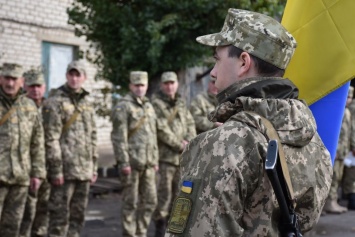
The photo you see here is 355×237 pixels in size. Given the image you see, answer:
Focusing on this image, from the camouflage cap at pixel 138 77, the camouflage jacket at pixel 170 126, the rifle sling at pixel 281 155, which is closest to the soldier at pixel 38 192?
the camouflage cap at pixel 138 77

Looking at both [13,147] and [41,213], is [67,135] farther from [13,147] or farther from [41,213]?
[41,213]

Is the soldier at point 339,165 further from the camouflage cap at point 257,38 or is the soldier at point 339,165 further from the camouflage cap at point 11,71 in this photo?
the camouflage cap at point 257,38

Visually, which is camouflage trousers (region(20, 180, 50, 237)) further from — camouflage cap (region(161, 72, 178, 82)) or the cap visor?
the cap visor

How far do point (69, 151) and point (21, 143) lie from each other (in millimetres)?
827

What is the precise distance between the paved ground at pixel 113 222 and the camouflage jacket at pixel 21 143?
1.83 meters

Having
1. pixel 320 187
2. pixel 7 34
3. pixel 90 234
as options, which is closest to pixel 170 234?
pixel 320 187

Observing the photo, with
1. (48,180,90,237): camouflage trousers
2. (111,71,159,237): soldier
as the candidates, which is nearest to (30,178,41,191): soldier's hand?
(48,180,90,237): camouflage trousers

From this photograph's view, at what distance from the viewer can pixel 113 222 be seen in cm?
918

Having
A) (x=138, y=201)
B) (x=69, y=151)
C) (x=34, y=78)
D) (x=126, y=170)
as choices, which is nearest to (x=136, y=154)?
(x=126, y=170)

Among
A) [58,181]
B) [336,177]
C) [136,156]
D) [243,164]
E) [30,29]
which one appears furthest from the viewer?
[30,29]

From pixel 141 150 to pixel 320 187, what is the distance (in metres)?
5.49

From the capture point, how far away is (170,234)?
2.13 m

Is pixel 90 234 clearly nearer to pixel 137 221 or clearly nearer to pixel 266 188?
pixel 137 221

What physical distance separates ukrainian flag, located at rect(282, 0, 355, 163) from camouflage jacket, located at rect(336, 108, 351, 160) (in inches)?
300
